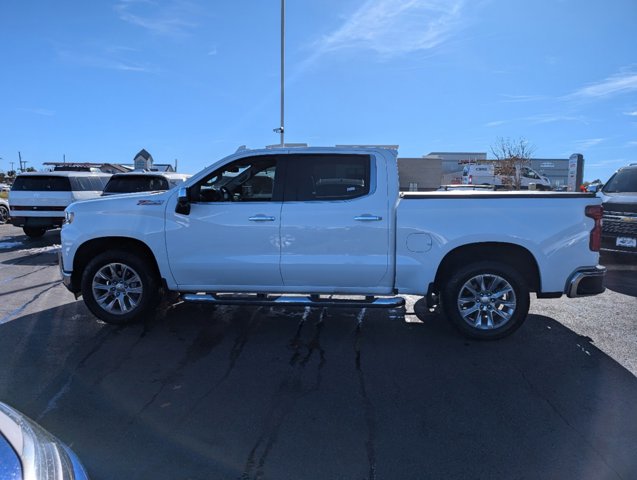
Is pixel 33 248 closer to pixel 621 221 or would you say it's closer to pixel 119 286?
pixel 119 286

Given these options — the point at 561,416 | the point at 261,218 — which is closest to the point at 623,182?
the point at 561,416

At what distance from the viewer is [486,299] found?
5.14 meters

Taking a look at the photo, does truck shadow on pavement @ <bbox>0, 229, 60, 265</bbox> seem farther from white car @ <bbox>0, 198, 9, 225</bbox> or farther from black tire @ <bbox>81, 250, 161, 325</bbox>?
black tire @ <bbox>81, 250, 161, 325</bbox>

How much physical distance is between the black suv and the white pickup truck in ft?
15.7

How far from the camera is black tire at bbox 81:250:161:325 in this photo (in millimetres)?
5523

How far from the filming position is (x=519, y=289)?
5059 millimetres

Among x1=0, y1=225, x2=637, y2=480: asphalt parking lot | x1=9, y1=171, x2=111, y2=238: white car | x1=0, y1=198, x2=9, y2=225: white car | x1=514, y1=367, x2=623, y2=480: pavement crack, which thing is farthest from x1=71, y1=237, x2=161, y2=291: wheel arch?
x1=0, y1=198, x2=9, y2=225: white car

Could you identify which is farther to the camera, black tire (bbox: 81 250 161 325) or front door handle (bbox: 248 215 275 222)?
black tire (bbox: 81 250 161 325)

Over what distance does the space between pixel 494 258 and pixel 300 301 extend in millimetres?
2164

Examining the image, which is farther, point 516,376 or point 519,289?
point 519,289

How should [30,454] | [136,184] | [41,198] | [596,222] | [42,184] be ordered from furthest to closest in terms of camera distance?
1. [42,184]
2. [41,198]
3. [136,184]
4. [596,222]
5. [30,454]

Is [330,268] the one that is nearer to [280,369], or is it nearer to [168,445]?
[280,369]

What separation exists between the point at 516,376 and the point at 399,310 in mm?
2277

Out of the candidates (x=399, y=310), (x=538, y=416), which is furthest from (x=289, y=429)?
(x=399, y=310)
